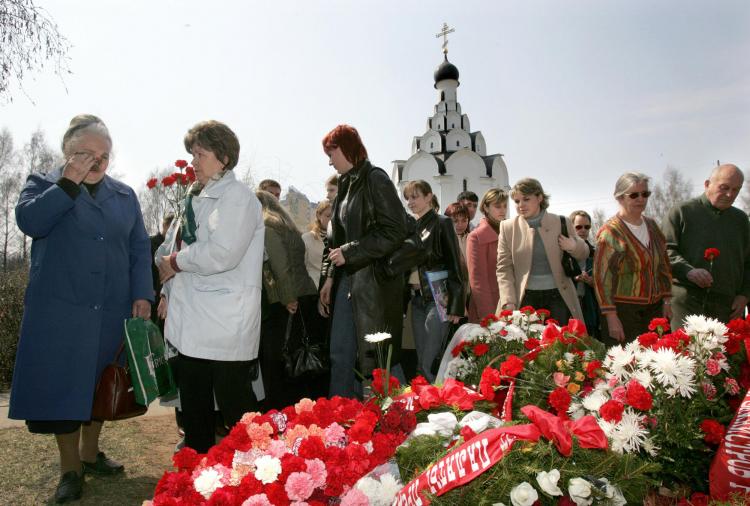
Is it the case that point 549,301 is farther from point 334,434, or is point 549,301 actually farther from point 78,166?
point 78,166

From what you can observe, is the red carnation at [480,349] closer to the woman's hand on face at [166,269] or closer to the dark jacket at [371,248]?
the dark jacket at [371,248]

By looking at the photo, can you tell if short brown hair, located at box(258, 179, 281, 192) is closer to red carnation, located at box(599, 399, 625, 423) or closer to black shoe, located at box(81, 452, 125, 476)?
black shoe, located at box(81, 452, 125, 476)

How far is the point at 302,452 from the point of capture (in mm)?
1588

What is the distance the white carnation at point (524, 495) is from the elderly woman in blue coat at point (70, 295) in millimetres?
2559

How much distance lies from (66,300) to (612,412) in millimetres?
2714

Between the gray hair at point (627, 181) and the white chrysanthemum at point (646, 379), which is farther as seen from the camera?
the gray hair at point (627, 181)

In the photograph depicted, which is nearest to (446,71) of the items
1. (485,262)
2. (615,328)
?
(485,262)

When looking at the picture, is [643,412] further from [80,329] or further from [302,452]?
[80,329]

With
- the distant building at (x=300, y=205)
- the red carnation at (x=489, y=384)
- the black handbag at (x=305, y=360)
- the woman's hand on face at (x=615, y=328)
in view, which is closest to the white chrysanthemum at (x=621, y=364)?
the red carnation at (x=489, y=384)

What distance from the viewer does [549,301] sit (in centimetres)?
437

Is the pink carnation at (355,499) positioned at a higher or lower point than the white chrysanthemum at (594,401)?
higher

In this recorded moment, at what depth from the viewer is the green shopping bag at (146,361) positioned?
3.04 meters

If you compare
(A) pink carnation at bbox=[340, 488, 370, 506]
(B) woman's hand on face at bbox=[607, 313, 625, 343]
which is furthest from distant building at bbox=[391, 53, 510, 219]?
(A) pink carnation at bbox=[340, 488, 370, 506]

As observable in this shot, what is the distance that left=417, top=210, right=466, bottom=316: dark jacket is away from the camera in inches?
176
